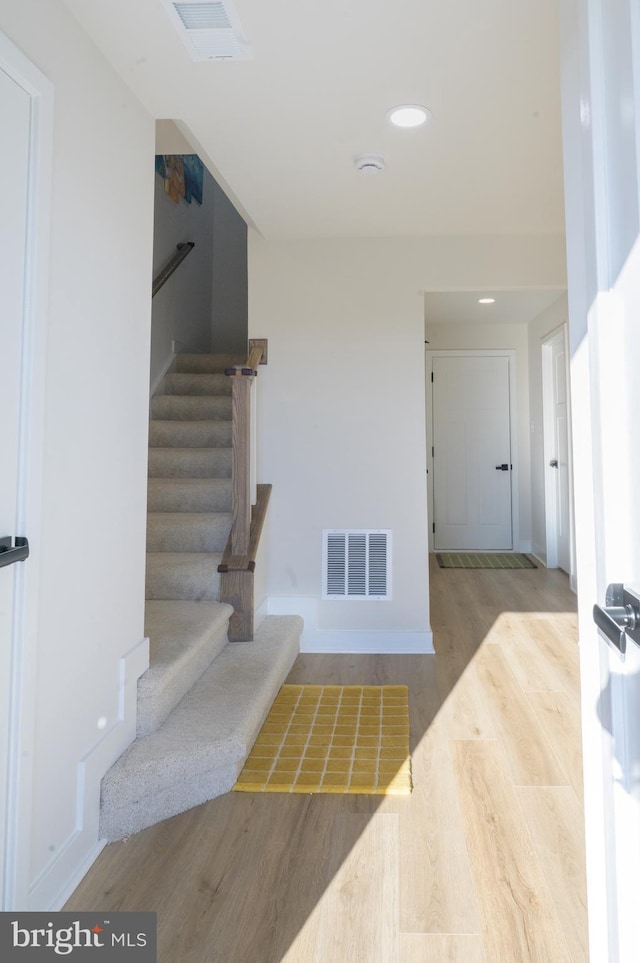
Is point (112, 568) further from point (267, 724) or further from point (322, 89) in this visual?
point (322, 89)

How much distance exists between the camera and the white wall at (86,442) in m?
1.52

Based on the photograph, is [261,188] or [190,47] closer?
[190,47]

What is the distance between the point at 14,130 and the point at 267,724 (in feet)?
7.24

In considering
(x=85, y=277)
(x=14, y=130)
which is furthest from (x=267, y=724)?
(x=14, y=130)

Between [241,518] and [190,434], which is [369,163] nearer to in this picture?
[241,518]

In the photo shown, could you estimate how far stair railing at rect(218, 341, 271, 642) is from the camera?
3.05 meters

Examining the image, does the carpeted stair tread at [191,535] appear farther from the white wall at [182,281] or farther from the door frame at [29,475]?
the door frame at [29,475]

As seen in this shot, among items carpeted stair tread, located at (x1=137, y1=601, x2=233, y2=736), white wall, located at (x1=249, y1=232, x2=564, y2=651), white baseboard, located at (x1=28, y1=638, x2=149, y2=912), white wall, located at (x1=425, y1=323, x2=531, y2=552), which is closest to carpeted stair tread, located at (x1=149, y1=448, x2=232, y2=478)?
white wall, located at (x1=249, y1=232, x2=564, y2=651)

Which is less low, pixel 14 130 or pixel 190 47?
pixel 190 47

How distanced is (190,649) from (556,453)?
14.4 ft

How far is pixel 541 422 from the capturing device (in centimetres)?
600

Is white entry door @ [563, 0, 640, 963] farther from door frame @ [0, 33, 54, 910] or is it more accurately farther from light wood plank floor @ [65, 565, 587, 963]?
door frame @ [0, 33, 54, 910]

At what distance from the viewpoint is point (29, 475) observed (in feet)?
4.63

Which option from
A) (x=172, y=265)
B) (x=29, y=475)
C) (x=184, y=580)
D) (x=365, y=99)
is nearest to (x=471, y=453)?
(x=172, y=265)
